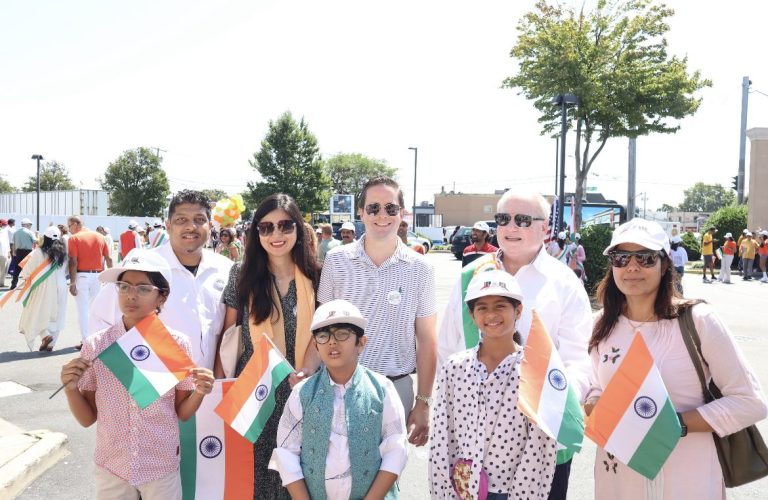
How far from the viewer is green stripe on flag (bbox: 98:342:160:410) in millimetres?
2799

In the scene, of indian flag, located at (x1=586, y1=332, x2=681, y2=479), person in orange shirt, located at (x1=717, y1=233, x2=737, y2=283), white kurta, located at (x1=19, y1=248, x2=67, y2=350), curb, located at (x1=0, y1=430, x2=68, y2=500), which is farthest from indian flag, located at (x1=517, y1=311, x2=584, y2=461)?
person in orange shirt, located at (x1=717, y1=233, x2=737, y2=283)

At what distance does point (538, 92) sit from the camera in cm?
1889

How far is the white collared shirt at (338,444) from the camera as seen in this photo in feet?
9.12

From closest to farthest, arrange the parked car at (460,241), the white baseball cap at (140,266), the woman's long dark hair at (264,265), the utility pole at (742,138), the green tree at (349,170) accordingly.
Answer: the white baseball cap at (140,266) → the woman's long dark hair at (264,265) → the parked car at (460,241) → the utility pole at (742,138) → the green tree at (349,170)

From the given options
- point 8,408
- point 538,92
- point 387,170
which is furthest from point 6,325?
point 387,170

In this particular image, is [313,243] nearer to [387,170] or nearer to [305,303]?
[305,303]

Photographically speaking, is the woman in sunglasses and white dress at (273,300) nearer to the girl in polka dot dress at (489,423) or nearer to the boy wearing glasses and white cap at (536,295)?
the boy wearing glasses and white cap at (536,295)

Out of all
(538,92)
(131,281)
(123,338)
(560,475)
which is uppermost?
(538,92)

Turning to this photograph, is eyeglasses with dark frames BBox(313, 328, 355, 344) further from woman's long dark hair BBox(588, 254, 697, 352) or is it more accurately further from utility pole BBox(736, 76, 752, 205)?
utility pole BBox(736, 76, 752, 205)

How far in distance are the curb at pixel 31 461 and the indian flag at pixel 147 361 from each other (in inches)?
87.0

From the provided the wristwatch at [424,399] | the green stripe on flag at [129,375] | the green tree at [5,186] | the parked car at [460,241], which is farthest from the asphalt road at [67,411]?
the green tree at [5,186]

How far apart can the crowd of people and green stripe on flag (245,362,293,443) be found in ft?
0.22

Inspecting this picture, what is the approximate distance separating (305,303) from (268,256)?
1.14 ft

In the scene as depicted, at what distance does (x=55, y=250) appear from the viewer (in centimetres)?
978
